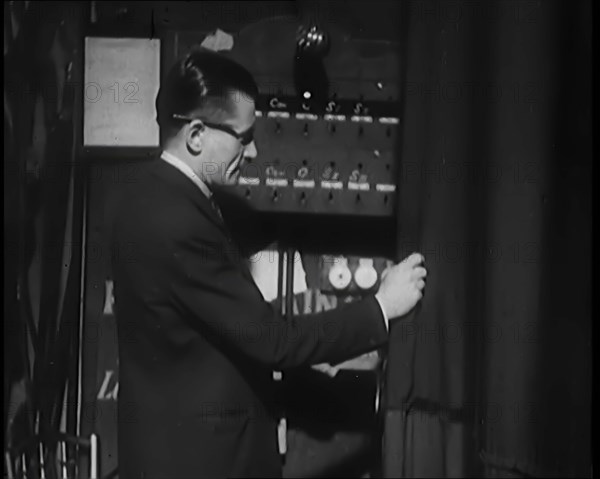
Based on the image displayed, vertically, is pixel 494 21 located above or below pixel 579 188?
above

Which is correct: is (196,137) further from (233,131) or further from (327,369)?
(327,369)

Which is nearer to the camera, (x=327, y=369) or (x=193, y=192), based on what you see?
(x=193, y=192)

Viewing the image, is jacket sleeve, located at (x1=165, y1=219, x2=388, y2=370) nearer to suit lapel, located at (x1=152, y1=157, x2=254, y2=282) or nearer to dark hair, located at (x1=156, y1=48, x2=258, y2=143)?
suit lapel, located at (x1=152, y1=157, x2=254, y2=282)

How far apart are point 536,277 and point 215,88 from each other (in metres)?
0.55

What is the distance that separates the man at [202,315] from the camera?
1.07 meters

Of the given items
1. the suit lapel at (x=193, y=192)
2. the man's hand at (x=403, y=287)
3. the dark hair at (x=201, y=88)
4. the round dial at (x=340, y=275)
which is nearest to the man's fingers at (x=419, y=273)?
the man's hand at (x=403, y=287)

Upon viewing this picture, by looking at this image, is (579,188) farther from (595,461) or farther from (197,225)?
(197,225)

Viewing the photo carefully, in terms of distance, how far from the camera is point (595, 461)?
3.75 feet

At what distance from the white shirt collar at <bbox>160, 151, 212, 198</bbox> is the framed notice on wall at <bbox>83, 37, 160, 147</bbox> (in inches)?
1.6

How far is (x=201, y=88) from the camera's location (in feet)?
3.65

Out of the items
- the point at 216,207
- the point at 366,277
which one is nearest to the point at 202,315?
the point at 216,207

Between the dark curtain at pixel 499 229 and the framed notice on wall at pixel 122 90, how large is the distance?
1.28 feet

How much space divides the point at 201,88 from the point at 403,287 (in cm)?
42

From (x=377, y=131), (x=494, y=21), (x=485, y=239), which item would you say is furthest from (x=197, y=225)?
(x=494, y=21)
